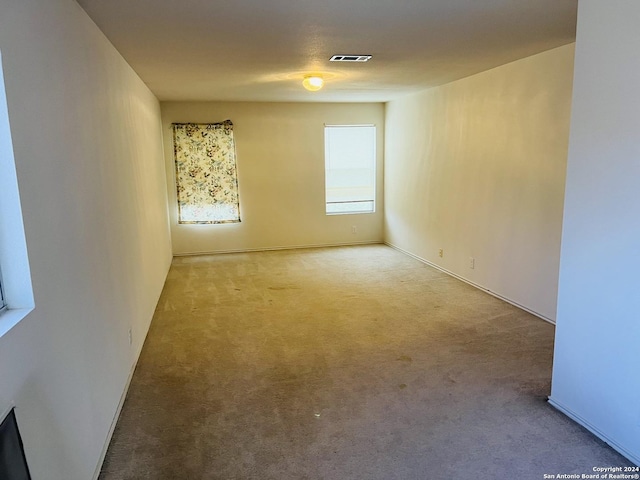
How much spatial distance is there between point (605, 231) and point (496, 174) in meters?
2.34

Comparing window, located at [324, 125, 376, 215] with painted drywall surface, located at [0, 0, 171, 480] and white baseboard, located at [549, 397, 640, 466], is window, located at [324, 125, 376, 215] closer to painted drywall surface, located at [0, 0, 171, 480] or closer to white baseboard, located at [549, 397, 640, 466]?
painted drywall surface, located at [0, 0, 171, 480]

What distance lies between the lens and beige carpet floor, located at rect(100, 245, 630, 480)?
6.97 ft

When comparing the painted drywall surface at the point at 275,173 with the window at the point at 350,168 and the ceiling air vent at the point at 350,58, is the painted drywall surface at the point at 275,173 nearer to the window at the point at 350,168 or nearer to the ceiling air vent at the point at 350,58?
the window at the point at 350,168

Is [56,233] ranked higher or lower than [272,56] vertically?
lower

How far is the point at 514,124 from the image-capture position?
410cm

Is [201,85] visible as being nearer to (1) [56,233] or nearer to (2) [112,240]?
(2) [112,240]

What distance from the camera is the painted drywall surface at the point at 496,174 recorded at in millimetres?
3703

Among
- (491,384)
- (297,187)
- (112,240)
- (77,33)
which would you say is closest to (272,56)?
(77,33)

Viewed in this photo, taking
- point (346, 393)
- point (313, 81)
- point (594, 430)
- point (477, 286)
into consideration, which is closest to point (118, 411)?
point (346, 393)

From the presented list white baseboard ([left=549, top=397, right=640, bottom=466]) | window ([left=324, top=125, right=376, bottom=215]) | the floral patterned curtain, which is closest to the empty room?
white baseboard ([left=549, top=397, right=640, bottom=466])

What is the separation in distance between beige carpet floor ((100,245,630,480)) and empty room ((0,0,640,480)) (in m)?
0.02

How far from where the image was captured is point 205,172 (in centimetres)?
662

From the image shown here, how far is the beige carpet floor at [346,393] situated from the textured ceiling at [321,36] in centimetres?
230

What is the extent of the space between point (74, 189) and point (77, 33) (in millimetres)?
894
